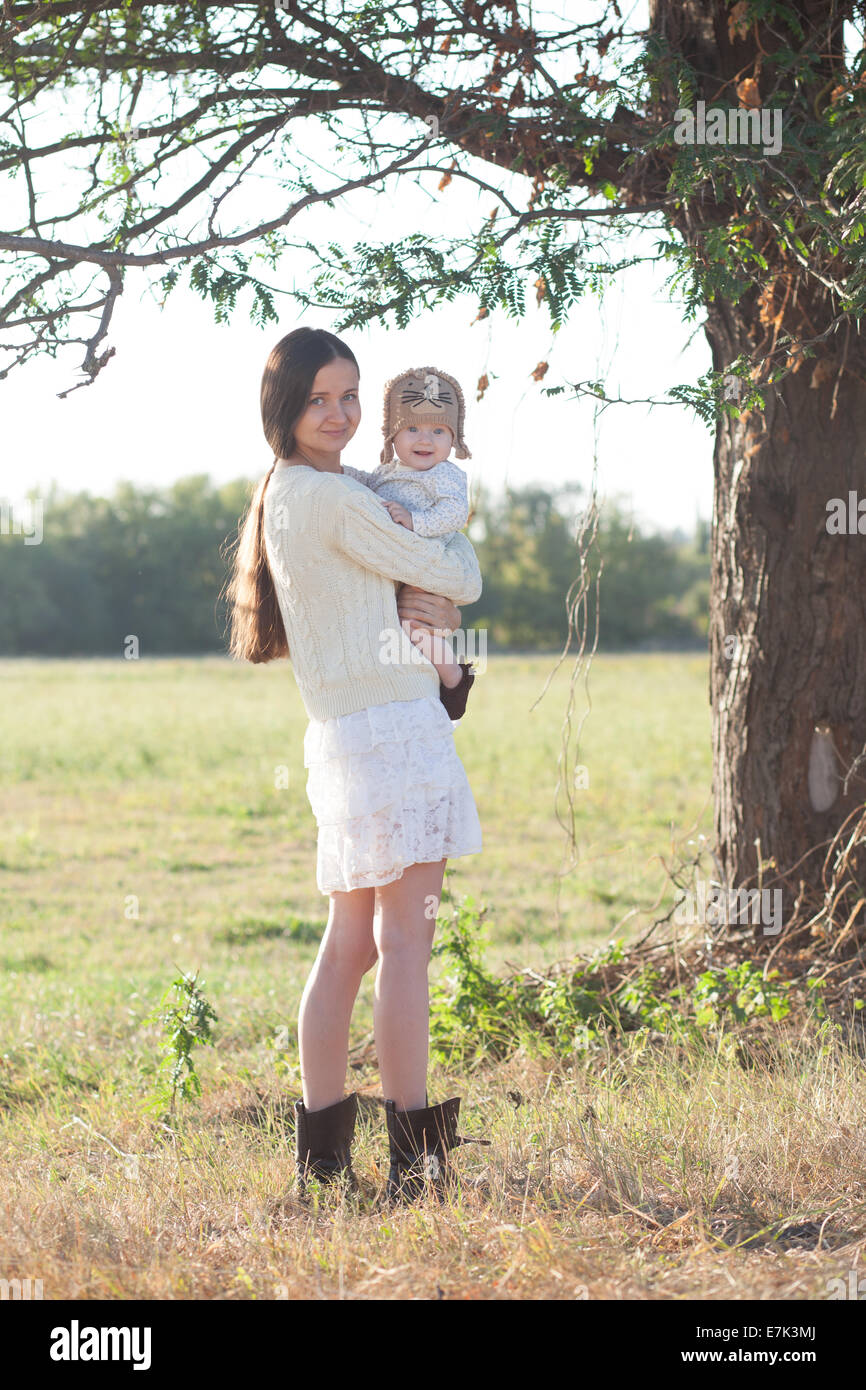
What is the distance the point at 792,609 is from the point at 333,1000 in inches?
93.1

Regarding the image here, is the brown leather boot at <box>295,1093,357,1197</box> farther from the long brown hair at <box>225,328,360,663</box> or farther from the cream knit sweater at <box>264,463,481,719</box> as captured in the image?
the long brown hair at <box>225,328,360,663</box>

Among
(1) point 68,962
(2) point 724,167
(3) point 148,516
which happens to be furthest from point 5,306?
(3) point 148,516

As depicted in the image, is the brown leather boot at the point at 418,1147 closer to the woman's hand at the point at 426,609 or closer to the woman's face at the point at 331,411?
the woman's hand at the point at 426,609

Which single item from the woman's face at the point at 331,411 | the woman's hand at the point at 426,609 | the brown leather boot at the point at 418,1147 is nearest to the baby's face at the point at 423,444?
the woman's face at the point at 331,411

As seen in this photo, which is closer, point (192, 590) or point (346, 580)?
point (346, 580)

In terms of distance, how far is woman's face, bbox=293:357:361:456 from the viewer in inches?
120

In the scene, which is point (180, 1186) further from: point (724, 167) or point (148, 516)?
point (148, 516)

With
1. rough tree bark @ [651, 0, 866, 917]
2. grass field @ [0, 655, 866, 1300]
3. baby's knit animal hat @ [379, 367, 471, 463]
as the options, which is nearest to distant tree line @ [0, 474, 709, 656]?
grass field @ [0, 655, 866, 1300]

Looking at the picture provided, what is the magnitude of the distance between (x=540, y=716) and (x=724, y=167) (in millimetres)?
21145

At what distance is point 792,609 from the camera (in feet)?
14.6

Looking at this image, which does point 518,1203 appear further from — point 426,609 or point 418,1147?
point 426,609

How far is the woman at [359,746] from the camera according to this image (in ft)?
9.52

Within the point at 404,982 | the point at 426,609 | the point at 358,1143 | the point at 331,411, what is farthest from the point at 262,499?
the point at 358,1143

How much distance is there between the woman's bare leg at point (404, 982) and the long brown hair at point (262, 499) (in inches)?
29.1
